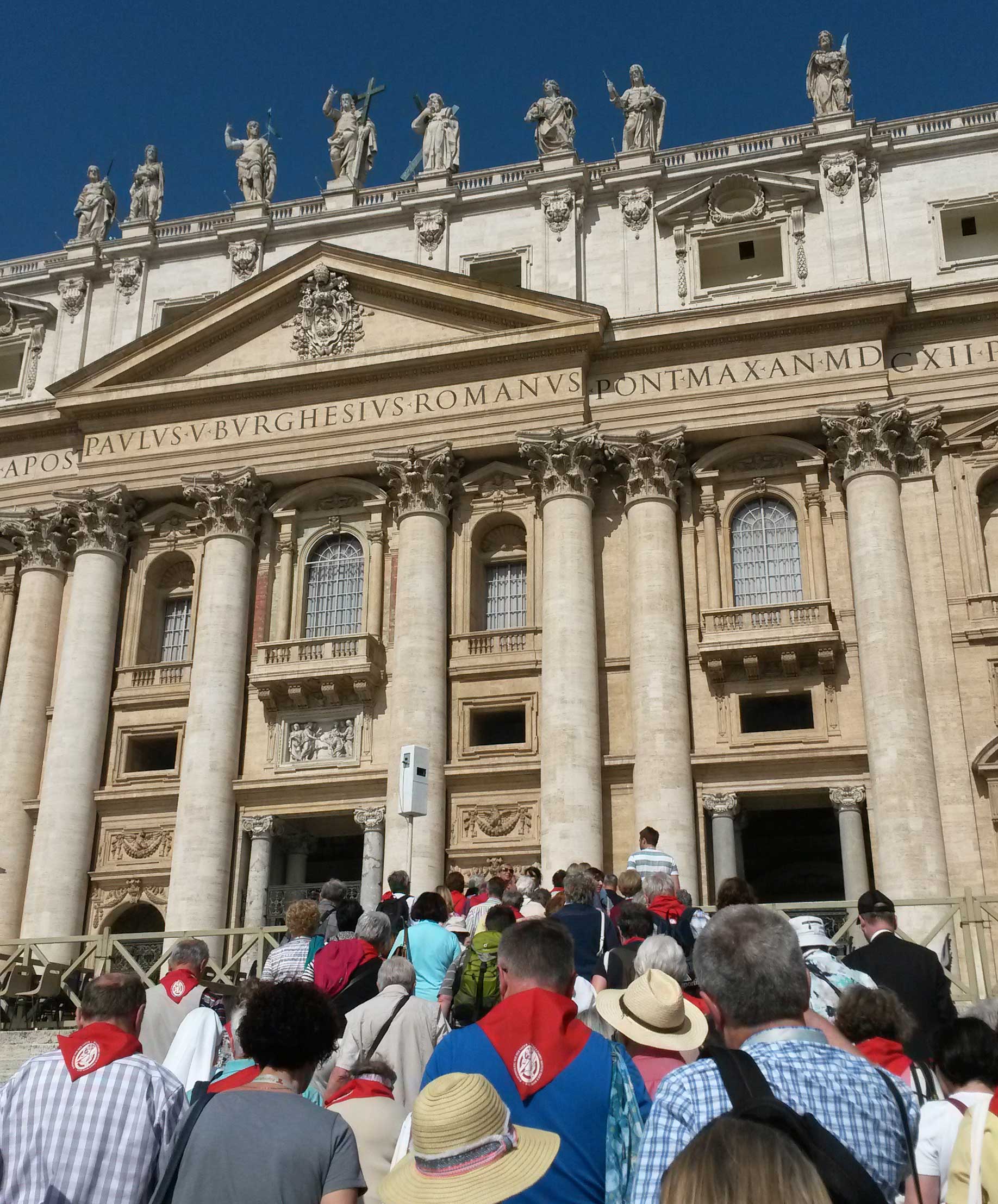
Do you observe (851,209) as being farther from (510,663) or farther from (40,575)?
(40,575)

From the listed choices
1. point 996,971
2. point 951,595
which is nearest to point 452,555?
point 951,595

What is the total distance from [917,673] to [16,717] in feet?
68.4

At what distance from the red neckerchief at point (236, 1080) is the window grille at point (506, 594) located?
2384 centimetres

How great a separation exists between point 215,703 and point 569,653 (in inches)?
328

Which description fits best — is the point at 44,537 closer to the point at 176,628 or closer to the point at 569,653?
the point at 176,628

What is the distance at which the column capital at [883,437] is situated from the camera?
Result: 88.7ft

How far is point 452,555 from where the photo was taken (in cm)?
2969

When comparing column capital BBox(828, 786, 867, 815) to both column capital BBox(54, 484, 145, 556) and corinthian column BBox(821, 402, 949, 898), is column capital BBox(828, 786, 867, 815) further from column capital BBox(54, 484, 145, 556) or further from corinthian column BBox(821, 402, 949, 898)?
column capital BBox(54, 484, 145, 556)

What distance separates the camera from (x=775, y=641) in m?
26.2

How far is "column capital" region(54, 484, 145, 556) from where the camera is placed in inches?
1235

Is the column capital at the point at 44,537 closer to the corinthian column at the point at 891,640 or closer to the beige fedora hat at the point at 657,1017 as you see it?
the corinthian column at the point at 891,640

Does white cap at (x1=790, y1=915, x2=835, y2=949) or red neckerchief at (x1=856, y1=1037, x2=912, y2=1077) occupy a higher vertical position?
white cap at (x1=790, y1=915, x2=835, y2=949)

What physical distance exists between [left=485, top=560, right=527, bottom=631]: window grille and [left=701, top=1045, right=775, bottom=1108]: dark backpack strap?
25.0 metres

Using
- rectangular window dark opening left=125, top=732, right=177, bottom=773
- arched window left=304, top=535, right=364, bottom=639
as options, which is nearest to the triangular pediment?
arched window left=304, top=535, right=364, bottom=639
